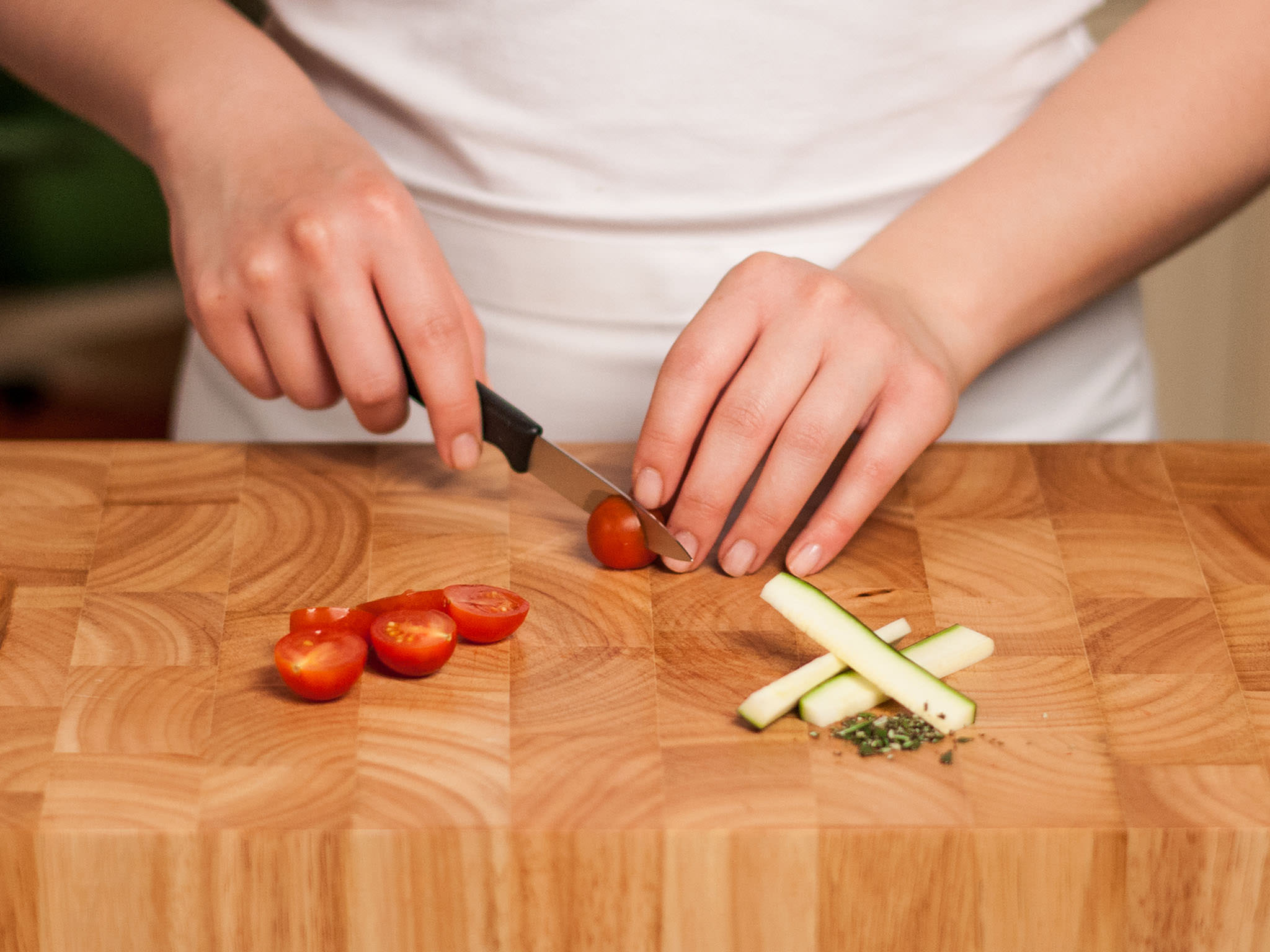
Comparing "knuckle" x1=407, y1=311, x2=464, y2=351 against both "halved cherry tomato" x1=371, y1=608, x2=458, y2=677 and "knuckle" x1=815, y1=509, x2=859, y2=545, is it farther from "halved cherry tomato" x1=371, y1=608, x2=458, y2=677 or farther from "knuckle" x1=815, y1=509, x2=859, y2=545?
"knuckle" x1=815, y1=509, x2=859, y2=545

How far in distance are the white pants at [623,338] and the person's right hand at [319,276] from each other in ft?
0.73

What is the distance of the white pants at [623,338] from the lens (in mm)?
1410

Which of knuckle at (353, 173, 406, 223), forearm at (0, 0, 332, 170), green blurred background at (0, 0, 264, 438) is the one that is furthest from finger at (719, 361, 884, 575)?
green blurred background at (0, 0, 264, 438)

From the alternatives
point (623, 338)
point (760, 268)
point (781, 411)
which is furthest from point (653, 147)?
point (781, 411)

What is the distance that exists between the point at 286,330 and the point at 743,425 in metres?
0.38

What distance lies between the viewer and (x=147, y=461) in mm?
1263

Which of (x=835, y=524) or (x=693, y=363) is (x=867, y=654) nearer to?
(x=835, y=524)

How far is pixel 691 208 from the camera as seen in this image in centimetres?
140

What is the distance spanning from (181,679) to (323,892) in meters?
0.21

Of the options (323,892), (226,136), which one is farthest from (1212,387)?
(323,892)

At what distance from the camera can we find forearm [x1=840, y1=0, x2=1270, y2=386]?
4.00ft

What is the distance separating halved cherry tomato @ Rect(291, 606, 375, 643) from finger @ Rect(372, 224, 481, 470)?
19 centimetres

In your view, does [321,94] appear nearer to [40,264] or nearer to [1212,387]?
[1212,387]

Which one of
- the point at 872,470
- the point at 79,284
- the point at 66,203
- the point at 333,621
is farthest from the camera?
the point at 79,284
